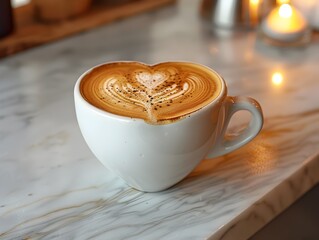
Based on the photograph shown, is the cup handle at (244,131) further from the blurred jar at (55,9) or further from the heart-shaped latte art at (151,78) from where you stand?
the blurred jar at (55,9)

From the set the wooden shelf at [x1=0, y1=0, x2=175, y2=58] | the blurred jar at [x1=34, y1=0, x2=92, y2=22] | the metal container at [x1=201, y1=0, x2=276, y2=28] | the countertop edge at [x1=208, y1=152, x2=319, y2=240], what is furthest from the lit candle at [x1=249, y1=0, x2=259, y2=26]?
the countertop edge at [x1=208, y1=152, x2=319, y2=240]

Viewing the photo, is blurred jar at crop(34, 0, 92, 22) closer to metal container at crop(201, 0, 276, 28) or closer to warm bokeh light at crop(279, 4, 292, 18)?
metal container at crop(201, 0, 276, 28)

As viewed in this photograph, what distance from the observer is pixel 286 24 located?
957mm

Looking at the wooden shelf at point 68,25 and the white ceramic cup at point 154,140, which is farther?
the wooden shelf at point 68,25

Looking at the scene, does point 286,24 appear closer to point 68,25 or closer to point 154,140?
point 68,25

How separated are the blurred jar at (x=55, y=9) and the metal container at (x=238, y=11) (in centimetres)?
23

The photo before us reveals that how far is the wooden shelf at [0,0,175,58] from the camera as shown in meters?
0.93

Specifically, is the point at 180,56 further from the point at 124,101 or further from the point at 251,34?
→ the point at 124,101

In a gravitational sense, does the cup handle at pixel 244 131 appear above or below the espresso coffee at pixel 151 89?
below

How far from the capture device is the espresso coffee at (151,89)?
1.86 ft

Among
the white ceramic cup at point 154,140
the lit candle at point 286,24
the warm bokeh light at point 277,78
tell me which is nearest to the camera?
the white ceramic cup at point 154,140

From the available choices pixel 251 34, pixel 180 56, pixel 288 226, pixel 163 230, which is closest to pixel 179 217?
pixel 163 230

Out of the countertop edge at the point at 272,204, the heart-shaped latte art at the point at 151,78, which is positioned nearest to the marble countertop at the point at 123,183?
the countertop edge at the point at 272,204

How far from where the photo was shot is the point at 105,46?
3.14 ft
